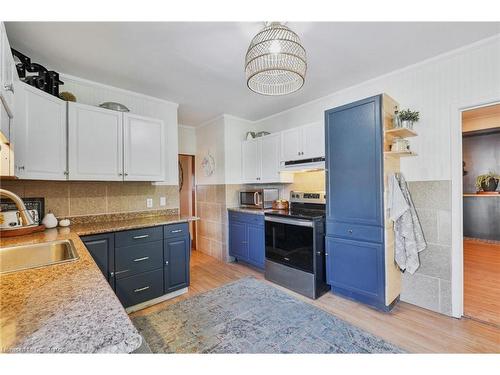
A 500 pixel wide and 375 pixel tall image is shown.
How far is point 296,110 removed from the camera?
363 cm

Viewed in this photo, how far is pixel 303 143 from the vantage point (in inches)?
125

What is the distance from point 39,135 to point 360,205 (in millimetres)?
3025

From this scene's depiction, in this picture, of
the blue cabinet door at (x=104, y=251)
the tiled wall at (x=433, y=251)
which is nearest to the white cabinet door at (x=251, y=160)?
the tiled wall at (x=433, y=251)

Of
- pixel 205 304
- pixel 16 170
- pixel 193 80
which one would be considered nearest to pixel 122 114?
pixel 193 80

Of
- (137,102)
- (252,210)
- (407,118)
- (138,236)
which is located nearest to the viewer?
(407,118)

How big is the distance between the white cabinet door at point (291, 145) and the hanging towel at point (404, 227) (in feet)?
4.24

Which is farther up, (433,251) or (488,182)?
(488,182)

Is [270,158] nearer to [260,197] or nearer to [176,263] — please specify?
[260,197]

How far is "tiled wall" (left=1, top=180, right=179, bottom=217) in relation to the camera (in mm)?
2281

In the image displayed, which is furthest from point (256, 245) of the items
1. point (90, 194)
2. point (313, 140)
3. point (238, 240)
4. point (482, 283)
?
point (482, 283)

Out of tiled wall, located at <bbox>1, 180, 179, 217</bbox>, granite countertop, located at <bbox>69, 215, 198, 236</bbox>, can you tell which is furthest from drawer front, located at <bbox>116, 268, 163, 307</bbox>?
tiled wall, located at <bbox>1, 180, 179, 217</bbox>

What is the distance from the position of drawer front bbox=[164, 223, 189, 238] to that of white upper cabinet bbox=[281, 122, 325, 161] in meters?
1.72

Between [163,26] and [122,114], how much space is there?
116cm
